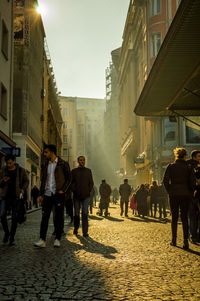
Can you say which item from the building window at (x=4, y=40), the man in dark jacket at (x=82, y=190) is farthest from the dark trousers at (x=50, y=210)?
the building window at (x=4, y=40)

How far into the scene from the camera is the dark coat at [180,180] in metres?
7.97

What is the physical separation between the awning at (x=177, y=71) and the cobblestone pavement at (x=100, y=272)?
509cm

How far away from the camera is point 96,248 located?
776 cm

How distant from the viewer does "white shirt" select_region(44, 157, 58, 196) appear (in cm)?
786

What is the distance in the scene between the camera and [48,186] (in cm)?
788

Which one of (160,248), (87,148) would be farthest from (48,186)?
(87,148)

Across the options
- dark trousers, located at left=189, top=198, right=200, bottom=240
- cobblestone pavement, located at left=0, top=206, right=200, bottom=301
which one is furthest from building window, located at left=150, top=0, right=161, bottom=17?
cobblestone pavement, located at left=0, top=206, right=200, bottom=301

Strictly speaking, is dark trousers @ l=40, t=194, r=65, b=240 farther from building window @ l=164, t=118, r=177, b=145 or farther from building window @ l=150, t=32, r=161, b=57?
building window @ l=150, t=32, r=161, b=57

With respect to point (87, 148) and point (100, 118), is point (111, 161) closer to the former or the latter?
point (87, 148)

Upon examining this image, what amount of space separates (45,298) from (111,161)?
4261 inches

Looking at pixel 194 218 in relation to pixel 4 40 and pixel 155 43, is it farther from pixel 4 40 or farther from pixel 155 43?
pixel 155 43

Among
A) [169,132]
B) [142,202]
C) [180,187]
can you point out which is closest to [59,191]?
[180,187]

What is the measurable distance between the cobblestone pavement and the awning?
16.7 ft

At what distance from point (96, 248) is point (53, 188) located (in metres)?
1.29
